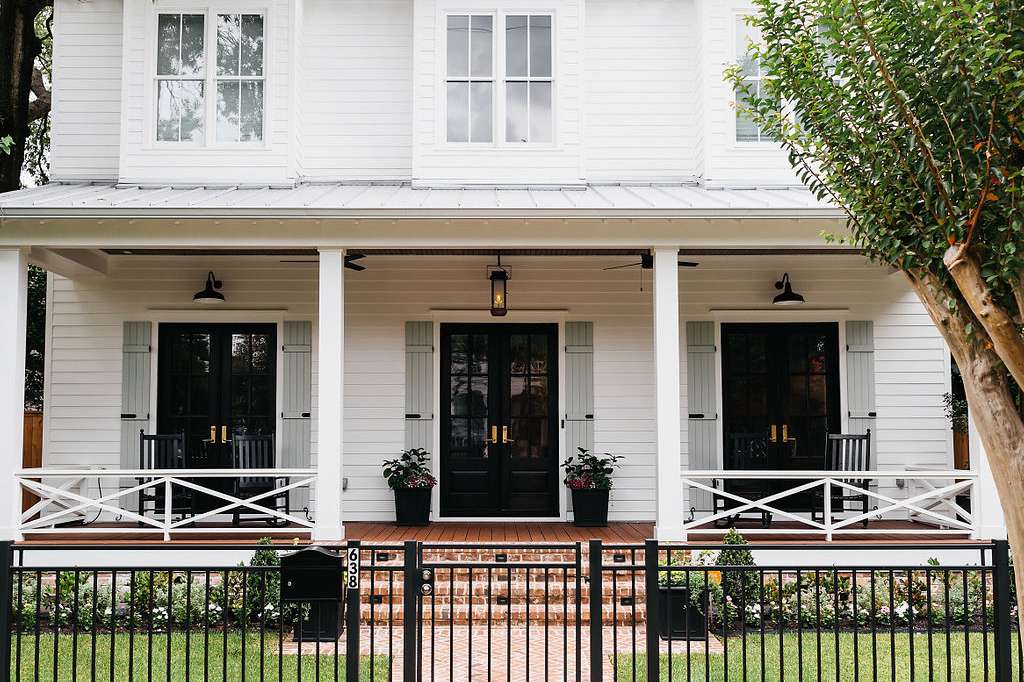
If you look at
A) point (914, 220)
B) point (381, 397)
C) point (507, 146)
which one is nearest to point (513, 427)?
point (381, 397)

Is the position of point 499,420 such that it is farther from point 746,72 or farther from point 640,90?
point 746,72

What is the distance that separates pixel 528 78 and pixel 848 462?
5644 millimetres

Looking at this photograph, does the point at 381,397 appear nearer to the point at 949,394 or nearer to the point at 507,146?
the point at 507,146

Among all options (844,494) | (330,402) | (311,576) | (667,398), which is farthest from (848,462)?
(311,576)

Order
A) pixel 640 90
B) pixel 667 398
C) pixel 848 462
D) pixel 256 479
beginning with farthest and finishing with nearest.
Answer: pixel 640 90, pixel 848 462, pixel 256 479, pixel 667 398

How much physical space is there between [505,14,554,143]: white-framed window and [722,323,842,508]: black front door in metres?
3.29

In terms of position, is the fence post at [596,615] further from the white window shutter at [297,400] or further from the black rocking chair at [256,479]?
the white window shutter at [297,400]

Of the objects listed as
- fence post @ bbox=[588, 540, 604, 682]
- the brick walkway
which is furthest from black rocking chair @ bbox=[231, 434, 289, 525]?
fence post @ bbox=[588, 540, 604, 682]

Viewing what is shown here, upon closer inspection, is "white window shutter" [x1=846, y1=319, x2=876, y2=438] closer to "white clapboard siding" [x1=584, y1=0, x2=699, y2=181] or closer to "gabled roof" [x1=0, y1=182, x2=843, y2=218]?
"gabled roof" [x1=0, y1=182, x2=843, y2=218]

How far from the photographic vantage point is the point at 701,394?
10.4m

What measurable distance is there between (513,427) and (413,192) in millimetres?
2942

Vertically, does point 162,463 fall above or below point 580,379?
below

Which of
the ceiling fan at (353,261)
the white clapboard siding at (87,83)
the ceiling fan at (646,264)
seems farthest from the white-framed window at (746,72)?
the white clapboard siding at (87,83)

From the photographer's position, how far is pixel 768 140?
1037 cm
